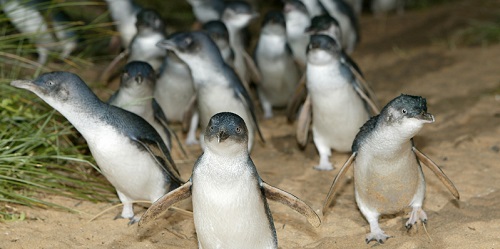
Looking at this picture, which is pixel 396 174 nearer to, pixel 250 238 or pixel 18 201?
pixel 250 238

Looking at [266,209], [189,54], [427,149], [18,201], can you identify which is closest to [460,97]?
→ [427,149]

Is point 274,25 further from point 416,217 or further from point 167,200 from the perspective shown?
point 167,200

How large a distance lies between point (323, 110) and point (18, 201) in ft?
7.38

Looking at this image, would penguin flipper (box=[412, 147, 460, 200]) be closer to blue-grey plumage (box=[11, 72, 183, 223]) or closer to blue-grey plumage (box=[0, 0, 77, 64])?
blue-grey plumage (box=[11, 72, 183, 223])

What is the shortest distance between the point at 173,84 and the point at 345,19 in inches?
115

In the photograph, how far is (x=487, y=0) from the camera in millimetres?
11047

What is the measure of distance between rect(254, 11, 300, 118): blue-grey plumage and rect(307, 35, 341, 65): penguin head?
4.19 feet

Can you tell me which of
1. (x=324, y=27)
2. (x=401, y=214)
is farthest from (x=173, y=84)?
(x=401, y=214)

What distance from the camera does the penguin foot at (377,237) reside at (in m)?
4.88

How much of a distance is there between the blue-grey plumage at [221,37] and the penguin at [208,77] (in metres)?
0.64

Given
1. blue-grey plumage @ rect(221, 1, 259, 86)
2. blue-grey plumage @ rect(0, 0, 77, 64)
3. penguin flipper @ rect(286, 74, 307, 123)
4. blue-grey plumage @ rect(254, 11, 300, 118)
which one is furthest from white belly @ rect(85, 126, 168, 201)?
blue-grey plumage @ rect(0, 0, 77, 64)

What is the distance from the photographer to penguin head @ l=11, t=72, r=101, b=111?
16.3 ft

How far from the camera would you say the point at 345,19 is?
926 cm

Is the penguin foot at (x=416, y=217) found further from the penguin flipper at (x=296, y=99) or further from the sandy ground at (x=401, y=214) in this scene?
the penguin flipper at (x=296, y=99)
